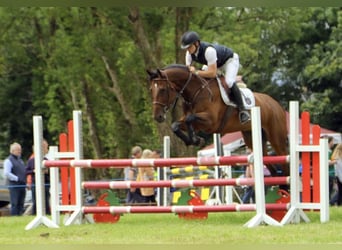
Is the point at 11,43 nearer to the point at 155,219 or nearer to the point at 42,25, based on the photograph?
the point at 42,25

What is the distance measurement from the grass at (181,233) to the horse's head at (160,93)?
1.25 meters

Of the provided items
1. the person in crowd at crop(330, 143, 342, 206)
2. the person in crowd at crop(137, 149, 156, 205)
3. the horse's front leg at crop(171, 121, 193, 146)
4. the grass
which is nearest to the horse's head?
the horse's front leg at crop(171, 121, 193, 146)

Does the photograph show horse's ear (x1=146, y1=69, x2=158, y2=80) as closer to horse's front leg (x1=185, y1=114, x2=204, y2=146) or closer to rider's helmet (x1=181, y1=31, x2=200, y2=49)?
rider's helmet (x1=181, y1=31, x2=200, y2=49)

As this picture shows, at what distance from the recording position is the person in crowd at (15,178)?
1412cm

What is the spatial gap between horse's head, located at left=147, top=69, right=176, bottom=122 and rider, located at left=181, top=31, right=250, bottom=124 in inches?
14.9

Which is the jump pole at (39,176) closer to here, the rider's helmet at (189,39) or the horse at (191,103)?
the horse at (191,103)

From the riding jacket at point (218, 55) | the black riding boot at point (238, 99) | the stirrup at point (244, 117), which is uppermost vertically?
the riding jacket at point (218, 55)

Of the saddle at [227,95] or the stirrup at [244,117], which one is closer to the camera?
the saddle at [227,95]

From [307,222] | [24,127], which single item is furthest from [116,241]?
[24,127]

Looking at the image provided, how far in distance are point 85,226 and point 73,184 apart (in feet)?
2.94

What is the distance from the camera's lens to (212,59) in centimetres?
908

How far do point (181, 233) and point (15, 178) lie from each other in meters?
6.91

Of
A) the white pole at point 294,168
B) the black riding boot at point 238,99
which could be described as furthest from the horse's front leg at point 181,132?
the white pole at point 294,168

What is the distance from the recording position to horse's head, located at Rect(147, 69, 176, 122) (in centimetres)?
898
